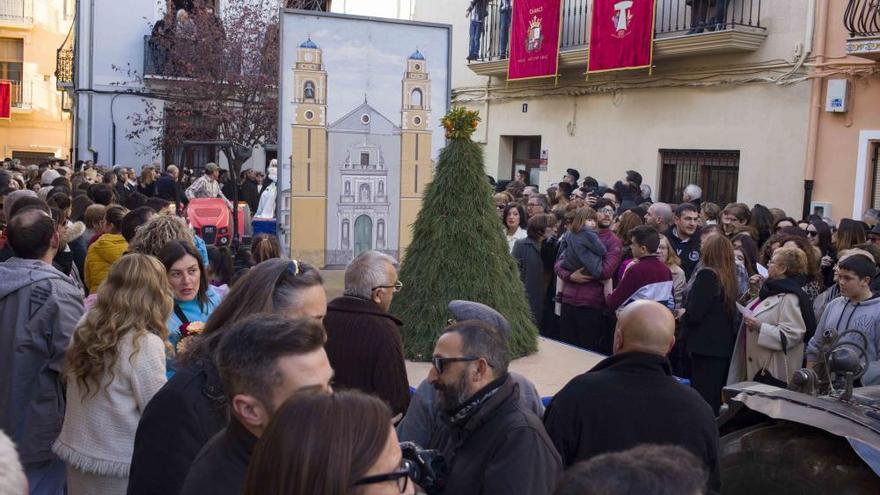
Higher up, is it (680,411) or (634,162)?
(634,162)

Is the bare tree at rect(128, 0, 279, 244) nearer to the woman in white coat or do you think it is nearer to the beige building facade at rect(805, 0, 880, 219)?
the beige building facade at rect(805, 0, 880, 219)

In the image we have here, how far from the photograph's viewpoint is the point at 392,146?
30.9 feet

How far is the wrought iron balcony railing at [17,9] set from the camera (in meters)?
34.0

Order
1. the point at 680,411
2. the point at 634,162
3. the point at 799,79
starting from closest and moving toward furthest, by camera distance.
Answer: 1. the point at 680,411
2. the point at 799,79
3. the point at 634,162

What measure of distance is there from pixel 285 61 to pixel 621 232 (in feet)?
12.1

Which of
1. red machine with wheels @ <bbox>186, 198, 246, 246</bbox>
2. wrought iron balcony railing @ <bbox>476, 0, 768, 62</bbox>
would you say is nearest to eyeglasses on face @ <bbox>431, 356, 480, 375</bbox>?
red machine with wheels @ <bbox>186, 198, 246, 246</bbox>

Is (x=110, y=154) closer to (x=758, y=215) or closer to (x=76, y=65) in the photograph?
(x=76, y=65)

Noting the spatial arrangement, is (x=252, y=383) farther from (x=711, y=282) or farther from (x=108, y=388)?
(x=711, y=282)

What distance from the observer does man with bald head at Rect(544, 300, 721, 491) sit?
3.64 meters

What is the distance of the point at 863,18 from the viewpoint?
472 inches

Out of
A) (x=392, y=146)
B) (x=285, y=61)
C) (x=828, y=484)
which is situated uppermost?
(x=285, y=61)

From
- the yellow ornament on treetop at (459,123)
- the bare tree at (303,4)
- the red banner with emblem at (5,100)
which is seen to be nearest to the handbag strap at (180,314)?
the yellow ornament on treetop at (459,123)

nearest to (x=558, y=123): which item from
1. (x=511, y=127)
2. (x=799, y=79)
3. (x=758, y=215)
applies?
(x=511, y=127)

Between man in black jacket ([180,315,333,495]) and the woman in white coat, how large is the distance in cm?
503
